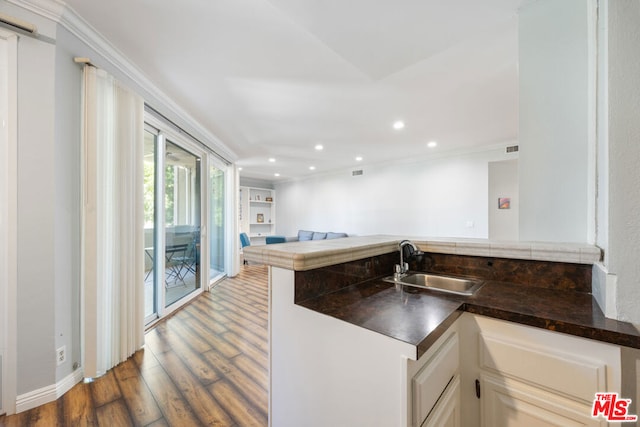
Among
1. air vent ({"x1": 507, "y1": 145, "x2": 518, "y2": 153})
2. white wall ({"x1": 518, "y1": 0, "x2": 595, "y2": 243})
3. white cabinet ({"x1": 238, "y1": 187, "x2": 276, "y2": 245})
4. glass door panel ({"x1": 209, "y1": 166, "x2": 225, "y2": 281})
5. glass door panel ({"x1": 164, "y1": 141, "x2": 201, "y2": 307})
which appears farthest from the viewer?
white cabinet ({"x1": 238, "y1": 187, "x2": 276, "y2": 245})

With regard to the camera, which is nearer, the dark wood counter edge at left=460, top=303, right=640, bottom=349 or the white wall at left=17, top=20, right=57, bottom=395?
the dark wood counter edge at left=460, top=303, right=640, bottom=349

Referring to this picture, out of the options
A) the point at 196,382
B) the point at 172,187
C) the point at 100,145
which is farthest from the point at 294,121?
the point at 196,382

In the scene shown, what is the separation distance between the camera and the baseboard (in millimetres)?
1486

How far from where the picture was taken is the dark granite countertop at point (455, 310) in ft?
2.66

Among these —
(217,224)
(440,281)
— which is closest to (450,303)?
(440,281)

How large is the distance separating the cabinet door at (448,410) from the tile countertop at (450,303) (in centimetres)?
29

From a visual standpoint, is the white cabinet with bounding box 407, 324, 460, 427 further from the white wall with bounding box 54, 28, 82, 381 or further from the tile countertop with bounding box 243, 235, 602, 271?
the white wall with bounding box 54, 28, 82, 381

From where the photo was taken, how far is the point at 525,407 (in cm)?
94

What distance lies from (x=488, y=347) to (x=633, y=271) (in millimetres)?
571

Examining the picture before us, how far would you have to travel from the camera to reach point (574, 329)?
0.85 m

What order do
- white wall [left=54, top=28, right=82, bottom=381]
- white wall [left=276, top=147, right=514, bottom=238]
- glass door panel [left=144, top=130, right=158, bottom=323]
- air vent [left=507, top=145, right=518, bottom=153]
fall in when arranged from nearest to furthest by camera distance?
white wall [left=54, top=28, right=82, bottom=381]
glass door panel [left=144, top=130, right=158, bottom=323]
air vent [left=507, top=145, right=518, bottom=153]
white wall [left=276, top=147, right=514, bottom=238]

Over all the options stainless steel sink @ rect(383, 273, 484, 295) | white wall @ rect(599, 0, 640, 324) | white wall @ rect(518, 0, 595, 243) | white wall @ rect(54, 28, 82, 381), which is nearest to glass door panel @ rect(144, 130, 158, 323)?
white wall @ rect(54, 28, 82, 381)

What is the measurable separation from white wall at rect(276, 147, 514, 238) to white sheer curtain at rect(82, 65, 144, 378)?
187 inches

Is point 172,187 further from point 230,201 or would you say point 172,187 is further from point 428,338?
point 428,338
